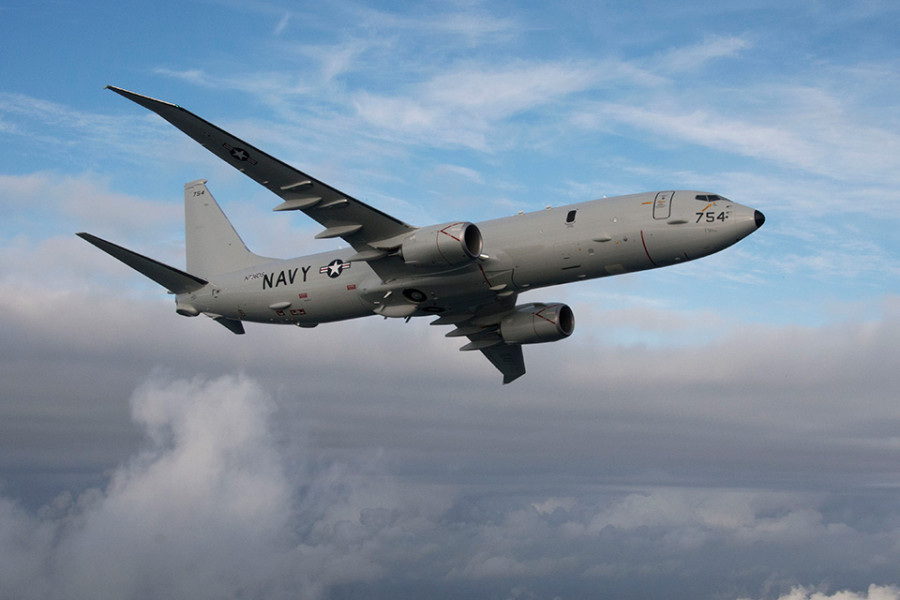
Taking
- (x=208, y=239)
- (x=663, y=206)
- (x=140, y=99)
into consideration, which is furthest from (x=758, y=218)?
(x=208, y=239)

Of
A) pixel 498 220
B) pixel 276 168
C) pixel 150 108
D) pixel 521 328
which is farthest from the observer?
pixel 521 328

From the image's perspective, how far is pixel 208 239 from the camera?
177ft

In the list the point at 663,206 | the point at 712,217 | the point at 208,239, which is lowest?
the point at 712,217

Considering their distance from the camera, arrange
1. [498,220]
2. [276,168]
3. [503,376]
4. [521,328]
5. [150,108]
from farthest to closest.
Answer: [503,376], [521,328], [498,220], [276,168], [150,108]

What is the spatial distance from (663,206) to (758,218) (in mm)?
3947

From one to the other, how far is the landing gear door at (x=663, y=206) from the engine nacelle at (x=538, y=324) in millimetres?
10793

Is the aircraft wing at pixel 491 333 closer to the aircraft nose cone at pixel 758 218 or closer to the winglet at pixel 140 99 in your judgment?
the aircraft nose cone at pixel 758 218

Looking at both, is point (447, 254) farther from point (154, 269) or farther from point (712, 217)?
point (154, 269)

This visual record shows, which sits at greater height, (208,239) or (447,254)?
(208,239)

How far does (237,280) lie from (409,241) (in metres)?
13.7

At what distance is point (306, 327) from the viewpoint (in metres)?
48.6

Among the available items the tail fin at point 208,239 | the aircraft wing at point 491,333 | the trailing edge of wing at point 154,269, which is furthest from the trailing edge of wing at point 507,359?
the trailing edge of wing at point 154,269

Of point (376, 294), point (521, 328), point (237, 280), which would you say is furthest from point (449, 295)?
point (237, 280)

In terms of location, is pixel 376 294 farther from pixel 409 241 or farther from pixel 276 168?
pixel 276 168
